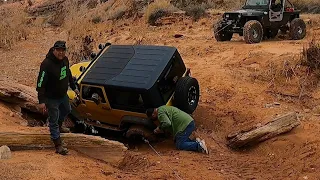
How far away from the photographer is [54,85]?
578 cm

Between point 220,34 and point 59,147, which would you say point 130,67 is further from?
point 220,34

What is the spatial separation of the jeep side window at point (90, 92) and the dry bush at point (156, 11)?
13.2 m

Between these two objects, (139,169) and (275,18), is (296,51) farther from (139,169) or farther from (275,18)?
(139,169)

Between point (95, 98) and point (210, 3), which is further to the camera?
point (210, 3)

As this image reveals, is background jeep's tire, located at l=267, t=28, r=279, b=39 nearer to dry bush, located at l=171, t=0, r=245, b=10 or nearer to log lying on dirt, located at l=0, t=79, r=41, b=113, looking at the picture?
dry bush, located at l=171, t=0, r=245, b=10

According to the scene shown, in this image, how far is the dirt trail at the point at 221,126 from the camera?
18.3ft

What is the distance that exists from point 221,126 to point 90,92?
2551mm

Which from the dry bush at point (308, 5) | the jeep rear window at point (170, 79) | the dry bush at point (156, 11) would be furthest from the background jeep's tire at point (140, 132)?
the dry bush at point (308, 5)

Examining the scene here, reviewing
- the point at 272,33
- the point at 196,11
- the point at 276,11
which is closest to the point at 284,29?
the point at 272,33

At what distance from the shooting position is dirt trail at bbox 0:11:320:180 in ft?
18.3

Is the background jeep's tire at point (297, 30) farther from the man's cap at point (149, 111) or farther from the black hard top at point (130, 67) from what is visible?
the man's cap at point (149, 111)

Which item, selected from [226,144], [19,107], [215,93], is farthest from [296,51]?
[19,107]

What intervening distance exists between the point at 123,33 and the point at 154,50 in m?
10.8

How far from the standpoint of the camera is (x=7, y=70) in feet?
39.2
